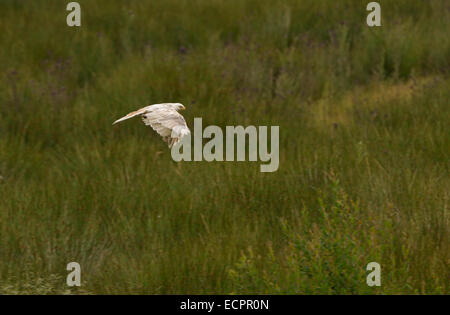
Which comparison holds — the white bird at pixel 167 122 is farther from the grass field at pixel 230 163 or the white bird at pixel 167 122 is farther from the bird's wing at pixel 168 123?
the grass field at pixel 230 163

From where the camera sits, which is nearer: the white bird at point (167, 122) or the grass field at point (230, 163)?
the white bird at point (167, 122)

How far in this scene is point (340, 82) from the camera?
6.42 meters

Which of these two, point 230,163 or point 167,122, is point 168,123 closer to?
point 167,122

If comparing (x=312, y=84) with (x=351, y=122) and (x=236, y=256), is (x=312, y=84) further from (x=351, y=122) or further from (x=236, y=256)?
(x=236, y=256)

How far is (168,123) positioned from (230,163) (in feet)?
4.45

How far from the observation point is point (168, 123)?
2975 millimetres

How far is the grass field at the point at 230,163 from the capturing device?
3.18 metres

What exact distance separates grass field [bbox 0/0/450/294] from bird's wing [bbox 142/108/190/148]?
621mm

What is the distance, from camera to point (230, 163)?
4.29 m

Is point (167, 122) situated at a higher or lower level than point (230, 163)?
higher

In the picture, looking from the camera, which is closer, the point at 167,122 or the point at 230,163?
the point at 167,122

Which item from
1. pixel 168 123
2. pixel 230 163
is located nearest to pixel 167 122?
pixel 168 123

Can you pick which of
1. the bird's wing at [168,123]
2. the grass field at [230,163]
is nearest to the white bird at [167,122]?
the bird's wing at [168,123]

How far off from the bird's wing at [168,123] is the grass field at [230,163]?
2.04 ft
